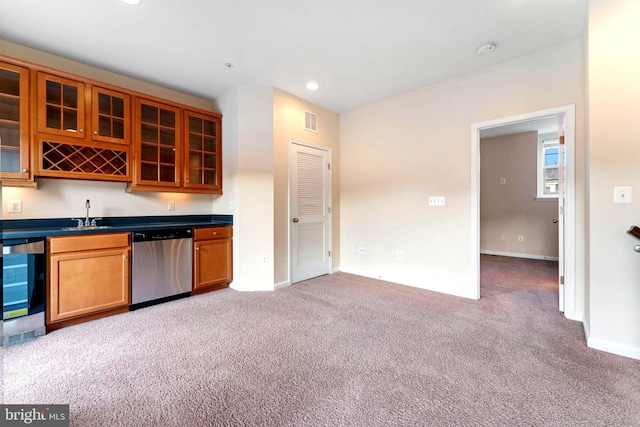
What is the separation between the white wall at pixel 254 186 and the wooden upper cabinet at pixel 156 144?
72 centimetres

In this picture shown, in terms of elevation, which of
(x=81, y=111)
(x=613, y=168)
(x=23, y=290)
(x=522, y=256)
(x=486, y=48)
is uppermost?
(x=486, y=48)

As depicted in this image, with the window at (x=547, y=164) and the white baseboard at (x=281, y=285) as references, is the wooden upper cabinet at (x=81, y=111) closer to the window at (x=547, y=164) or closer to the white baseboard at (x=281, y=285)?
the white baseboard at (x=281, y=285)

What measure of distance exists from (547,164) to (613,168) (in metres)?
4.60

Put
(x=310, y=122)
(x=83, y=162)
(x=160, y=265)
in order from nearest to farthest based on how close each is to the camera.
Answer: (x=83, y=162)
(x=160, y=265)
(x=310, y=122)

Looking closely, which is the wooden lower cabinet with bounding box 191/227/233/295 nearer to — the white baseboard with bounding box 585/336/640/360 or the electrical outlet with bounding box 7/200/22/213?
the electrical outlet with bounding box 7/200/22/213

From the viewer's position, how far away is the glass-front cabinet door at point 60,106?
8.23ft

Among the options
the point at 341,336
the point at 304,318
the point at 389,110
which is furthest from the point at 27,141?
the point at 389,110

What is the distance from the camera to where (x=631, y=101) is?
1.93m

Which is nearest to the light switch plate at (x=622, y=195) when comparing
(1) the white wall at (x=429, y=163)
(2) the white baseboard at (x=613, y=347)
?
(1) the white wall at (x=429, y=163)

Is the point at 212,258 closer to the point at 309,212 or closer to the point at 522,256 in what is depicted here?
the point at 309,212

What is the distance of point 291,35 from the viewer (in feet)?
8.11

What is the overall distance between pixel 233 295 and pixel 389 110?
3.30 meters

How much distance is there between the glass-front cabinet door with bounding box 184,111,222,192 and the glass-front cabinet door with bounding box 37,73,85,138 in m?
1.02

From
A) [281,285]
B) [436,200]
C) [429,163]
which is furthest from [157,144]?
→ [436,200]
